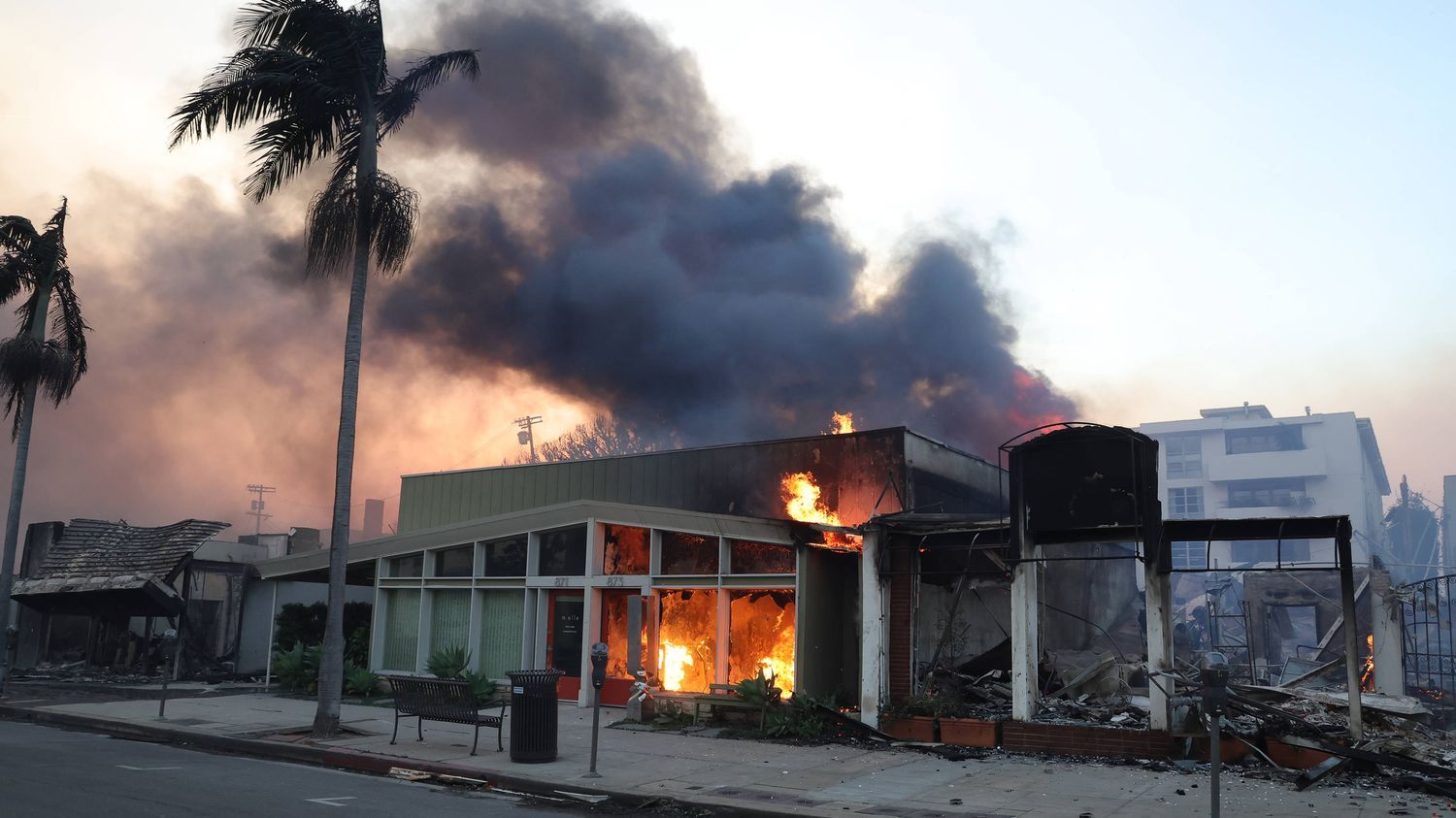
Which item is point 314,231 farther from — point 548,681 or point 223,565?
point 223,565

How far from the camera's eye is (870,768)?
12922 mm

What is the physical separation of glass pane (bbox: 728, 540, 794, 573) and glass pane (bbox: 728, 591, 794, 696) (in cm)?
49

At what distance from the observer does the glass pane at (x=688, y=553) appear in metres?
18.6

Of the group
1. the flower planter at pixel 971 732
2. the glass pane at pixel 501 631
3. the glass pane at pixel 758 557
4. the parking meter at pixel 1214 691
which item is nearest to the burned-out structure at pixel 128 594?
the glass pane at pixel 501 631

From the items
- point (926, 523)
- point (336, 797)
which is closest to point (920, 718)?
point (926, 523)

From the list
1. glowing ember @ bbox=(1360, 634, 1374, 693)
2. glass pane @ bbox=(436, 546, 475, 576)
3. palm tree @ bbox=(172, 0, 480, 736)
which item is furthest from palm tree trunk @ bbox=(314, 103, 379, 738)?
glowing ember @ bbox=(1360, 634, 1374, 693)

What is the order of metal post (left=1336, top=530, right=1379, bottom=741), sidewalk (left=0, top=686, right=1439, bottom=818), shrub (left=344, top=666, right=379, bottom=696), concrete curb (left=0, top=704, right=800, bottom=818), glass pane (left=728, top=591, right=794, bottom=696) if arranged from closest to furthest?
sidewalk (left=0, top=686, right=1439, bottom=818) → concrete curb (left=0, top=704, right=800, bottom=818) → metal post (left=1336, top=530, right=1379, bottom=741) → glass pane (left=728, top=591, right=794, bottom=696) → shrub (left=344, top=666, right=379, bottom=696)

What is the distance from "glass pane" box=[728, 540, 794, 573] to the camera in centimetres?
1778

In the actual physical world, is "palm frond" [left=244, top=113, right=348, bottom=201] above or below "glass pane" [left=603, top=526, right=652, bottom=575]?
above

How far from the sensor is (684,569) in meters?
18.9

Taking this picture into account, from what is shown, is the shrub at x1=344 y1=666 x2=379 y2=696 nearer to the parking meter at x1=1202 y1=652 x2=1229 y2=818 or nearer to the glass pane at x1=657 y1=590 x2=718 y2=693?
the glass pane at x1=657 y1=590 x2=718 y2=693

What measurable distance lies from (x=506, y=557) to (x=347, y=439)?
5.24m

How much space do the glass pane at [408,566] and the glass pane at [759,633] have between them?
7457 millimetres

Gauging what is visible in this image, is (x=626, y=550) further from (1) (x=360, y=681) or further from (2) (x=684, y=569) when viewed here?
(1) (x=360, y=681)
